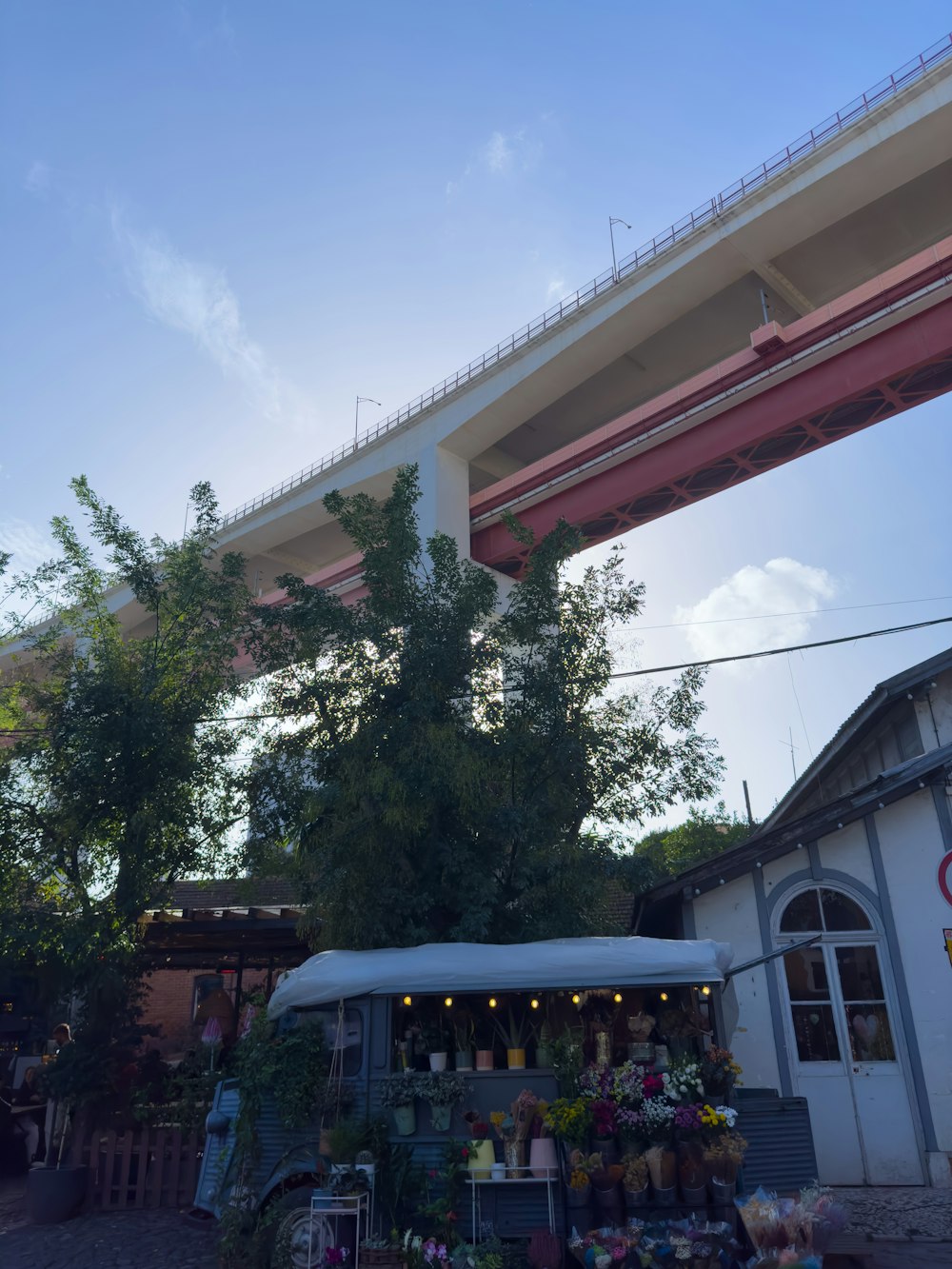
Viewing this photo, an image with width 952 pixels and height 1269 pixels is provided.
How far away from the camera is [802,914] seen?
1186 centimetres

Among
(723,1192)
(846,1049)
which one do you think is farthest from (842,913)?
(723,1192)

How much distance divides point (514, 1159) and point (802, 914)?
6.18 metres

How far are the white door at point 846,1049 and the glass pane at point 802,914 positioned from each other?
13 mm

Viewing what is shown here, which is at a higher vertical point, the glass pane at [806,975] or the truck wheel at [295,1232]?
the glass pane at [806,975]

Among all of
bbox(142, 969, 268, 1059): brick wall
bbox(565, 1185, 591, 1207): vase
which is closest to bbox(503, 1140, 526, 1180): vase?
bbox(565, 1185, 591, 1207): vase

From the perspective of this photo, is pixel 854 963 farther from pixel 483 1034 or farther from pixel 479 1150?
pixel 479 1150

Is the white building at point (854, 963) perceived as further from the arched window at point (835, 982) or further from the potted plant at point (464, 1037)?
the potted plant at point (464, 1037)

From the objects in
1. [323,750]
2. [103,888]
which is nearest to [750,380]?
[323,750]

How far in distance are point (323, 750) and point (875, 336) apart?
15120mm

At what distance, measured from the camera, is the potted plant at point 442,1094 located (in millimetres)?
7445

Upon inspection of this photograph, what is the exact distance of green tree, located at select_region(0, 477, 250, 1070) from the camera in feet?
41.4

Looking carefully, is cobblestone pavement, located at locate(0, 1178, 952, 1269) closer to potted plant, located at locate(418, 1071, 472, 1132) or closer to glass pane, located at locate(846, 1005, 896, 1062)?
glass pane, located at locate(846, 1005, 896, 1062)

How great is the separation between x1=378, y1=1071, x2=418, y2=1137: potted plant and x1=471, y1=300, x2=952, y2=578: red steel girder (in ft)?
57.5

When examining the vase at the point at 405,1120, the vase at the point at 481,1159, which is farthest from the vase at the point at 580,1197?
the vase at the point at 405,1120
